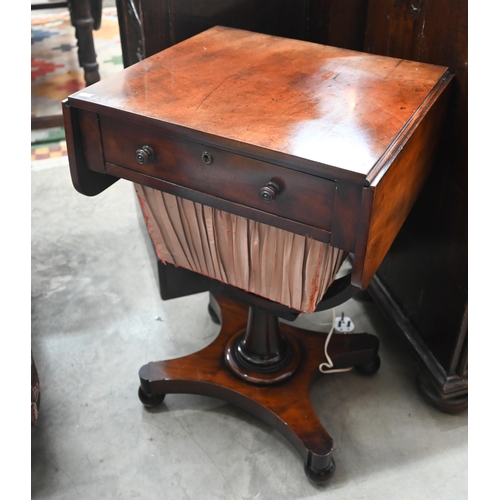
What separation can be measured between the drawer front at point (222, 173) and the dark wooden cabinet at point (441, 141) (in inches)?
19.0

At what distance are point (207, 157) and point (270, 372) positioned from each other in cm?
73

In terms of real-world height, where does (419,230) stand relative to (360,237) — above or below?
below

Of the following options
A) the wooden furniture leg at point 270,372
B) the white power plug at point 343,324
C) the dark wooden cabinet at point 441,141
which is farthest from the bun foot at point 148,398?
the white power plug at point 343,324

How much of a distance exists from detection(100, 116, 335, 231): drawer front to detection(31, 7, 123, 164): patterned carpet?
177 centimetres

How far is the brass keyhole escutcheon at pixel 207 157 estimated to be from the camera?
3.60 feet

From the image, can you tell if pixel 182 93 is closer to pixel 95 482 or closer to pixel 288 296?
pixel 288 296

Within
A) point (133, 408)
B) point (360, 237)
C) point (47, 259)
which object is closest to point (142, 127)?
point (360, 237)

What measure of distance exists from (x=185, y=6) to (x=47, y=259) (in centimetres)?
110

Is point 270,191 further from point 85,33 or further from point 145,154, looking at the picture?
point 85,33

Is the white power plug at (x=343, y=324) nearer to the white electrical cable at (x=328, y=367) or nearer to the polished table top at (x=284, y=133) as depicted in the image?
the white electrical cable at (x=328, y=367)

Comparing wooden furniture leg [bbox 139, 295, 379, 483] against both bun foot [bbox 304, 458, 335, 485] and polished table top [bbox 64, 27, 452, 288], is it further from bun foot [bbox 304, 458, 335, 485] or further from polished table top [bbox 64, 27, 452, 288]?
polished table top [bbox 64, 27, 452, 288]

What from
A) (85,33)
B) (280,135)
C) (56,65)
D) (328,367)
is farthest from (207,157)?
(56,65)

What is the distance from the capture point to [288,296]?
134 centimetres

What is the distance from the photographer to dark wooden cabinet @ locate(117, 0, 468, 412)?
4.50ft
